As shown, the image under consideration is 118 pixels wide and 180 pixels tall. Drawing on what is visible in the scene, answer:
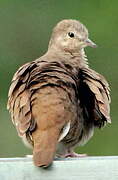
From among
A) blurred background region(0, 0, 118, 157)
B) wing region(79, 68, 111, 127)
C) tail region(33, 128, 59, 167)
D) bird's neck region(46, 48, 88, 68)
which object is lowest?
blurred background region(0, 0, 118, 157)

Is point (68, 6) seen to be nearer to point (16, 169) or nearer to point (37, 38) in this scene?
point (37, 38)

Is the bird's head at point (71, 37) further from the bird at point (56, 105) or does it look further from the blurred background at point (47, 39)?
the blurred background at point (47, 39)

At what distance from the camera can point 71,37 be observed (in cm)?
676

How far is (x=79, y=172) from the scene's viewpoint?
438cm

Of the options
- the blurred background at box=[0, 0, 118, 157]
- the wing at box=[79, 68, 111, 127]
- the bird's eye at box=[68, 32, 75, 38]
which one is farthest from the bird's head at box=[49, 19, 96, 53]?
the blurred background at box=[0, 0, 118, 157]

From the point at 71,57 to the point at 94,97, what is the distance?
3.04ft

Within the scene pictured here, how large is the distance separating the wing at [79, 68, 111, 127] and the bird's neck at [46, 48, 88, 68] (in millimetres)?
313

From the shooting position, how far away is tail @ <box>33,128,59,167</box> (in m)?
4.88

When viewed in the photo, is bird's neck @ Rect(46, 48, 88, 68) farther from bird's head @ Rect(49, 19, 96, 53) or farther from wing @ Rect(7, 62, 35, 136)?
wing @ Rect(7, 62, 35, 136)

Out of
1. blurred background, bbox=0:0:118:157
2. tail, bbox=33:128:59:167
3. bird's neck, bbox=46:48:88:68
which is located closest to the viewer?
tail, bbox=33:128:59:167

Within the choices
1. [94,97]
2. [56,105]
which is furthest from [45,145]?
[94,97]

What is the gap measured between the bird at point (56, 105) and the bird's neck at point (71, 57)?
0.09 ft

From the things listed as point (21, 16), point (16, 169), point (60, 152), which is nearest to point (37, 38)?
point (21, 16)

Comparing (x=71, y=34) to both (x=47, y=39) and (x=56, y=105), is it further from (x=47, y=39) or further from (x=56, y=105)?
(x=47, y=39)
